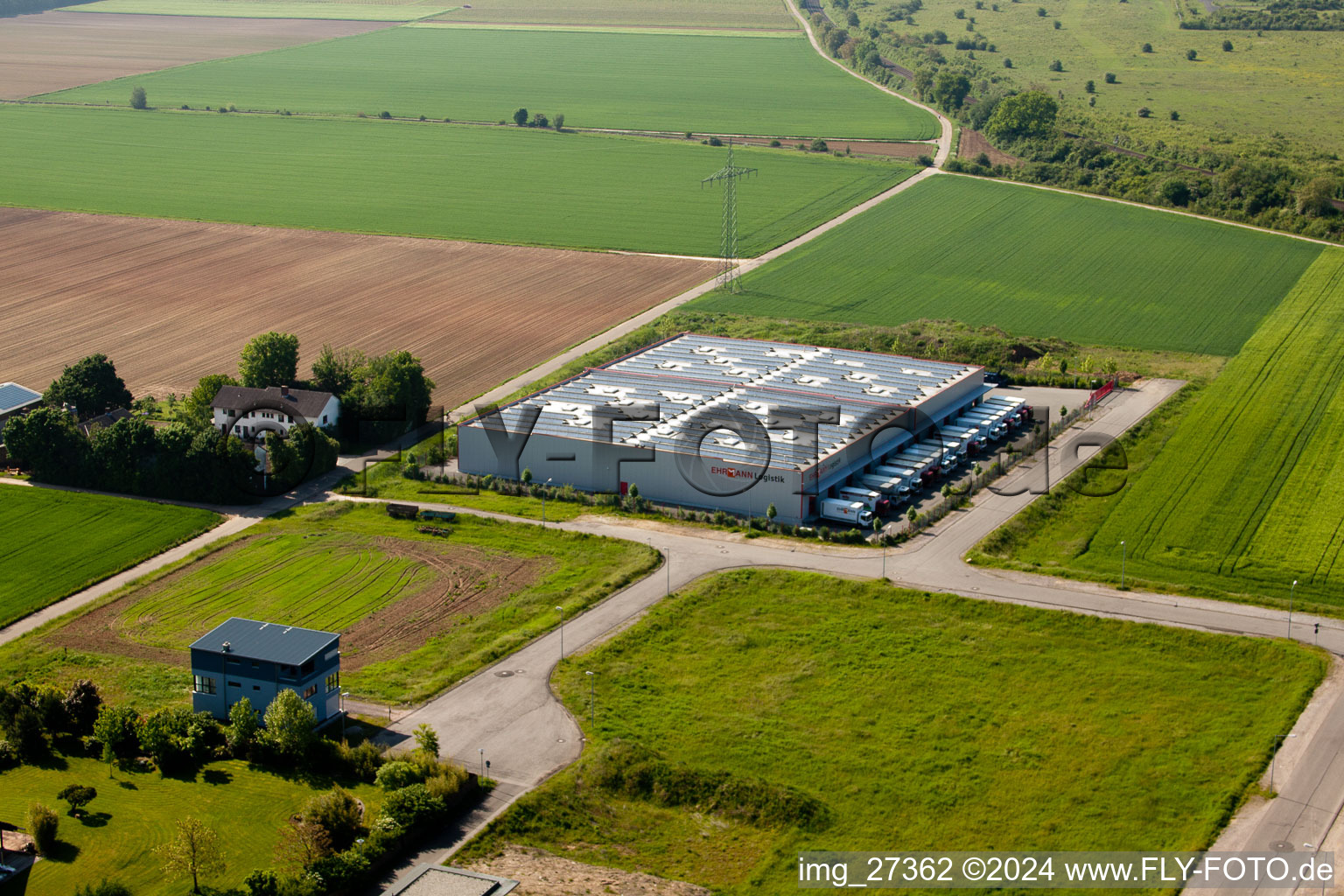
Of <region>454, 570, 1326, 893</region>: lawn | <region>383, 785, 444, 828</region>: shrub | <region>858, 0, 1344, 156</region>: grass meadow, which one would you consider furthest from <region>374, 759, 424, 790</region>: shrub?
<region>858, 0, 1344, 156</region>: grass meadow

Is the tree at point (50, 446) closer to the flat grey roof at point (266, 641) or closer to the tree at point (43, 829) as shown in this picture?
the flat grey roof at point (266, 641)

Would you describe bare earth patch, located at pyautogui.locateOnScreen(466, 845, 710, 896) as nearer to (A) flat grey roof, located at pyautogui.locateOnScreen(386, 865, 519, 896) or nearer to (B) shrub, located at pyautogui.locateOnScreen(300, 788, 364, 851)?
(A) flat grey roof, located at pyautogui.locateOnScreen(386, 865, 519, 896)

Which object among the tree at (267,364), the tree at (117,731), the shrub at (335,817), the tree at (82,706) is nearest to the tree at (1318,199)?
the tree at (267,364)

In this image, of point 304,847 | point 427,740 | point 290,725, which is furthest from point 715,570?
point 304,847

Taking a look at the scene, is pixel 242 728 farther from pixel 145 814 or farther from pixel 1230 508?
pixel 1230 508

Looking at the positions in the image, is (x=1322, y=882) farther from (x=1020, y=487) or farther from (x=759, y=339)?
(x=759, y=339)

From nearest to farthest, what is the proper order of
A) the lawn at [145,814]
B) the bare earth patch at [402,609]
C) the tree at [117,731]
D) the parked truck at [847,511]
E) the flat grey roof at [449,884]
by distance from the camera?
the flat grey roof at [449,884] → the lawn at [145,814] → the tree at [117,731] → the bare earth patch at [402,609] → the parked truck at [847,511]
